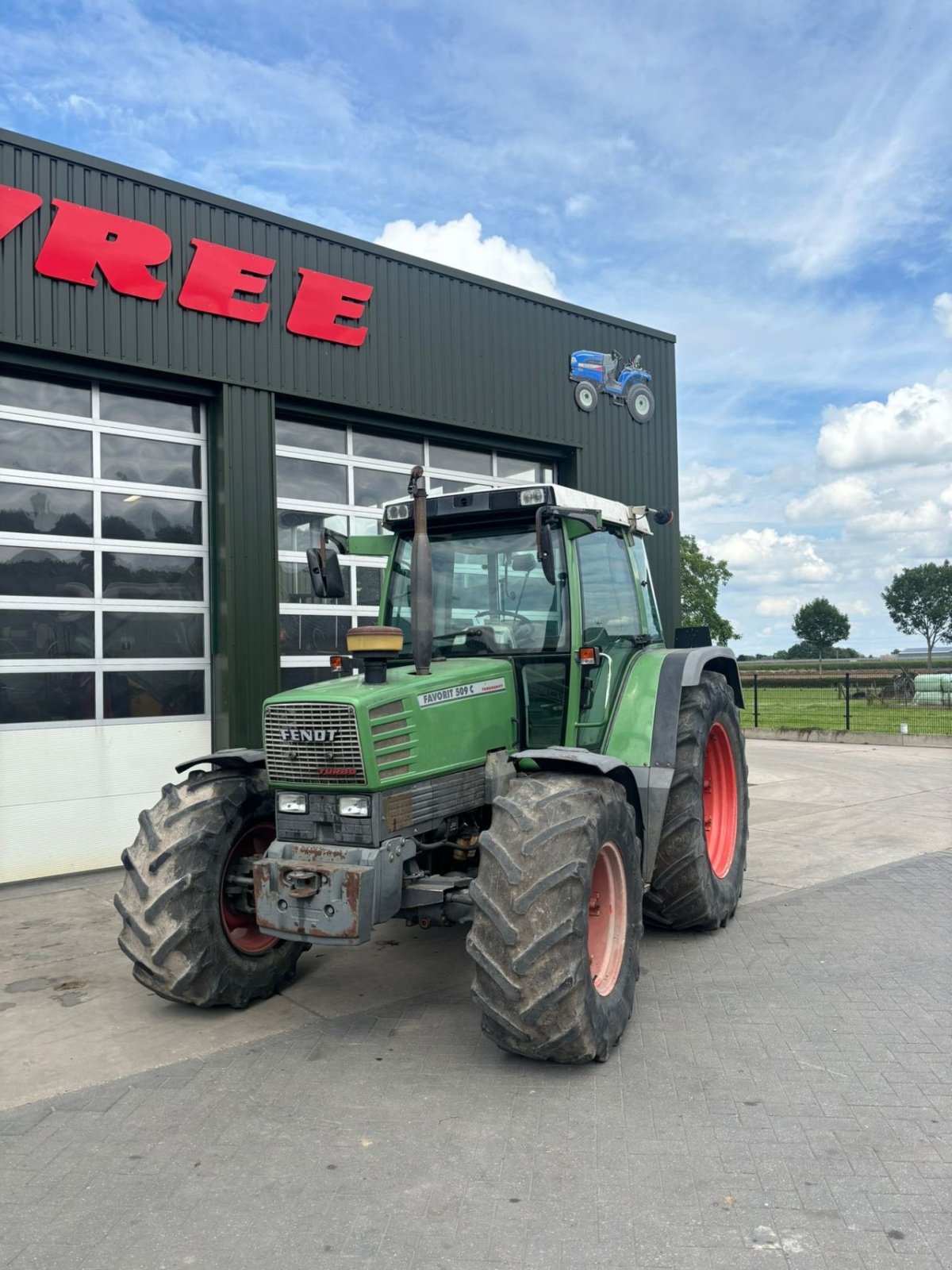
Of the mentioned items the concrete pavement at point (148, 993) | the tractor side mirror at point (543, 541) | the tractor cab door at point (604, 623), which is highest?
the tractor side mirror at point (543, 541)

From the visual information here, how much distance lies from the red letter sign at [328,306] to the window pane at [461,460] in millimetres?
1632

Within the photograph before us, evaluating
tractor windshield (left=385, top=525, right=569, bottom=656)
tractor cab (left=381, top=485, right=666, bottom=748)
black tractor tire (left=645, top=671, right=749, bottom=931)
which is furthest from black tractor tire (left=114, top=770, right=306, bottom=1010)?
black tractor tire (left=645, top=671, right=749, bottom=931)

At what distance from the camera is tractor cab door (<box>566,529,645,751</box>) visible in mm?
5391

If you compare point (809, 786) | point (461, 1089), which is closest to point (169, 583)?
point (461, 1089)

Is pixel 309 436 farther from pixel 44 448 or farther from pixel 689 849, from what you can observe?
pixel 689 849

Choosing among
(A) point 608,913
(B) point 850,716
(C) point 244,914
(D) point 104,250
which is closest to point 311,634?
(D) point 104,250

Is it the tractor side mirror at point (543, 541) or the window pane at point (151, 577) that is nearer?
Answer: the tractor side mirror at point (543, 541)

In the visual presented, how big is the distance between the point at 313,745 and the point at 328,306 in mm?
6698

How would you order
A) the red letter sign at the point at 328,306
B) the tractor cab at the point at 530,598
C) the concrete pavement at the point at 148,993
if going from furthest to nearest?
the red letter sign at the point at 328,306
the tractor cab at the point at 530,598
the concrete pavement at the point at 148,993

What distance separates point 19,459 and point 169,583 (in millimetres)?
1681

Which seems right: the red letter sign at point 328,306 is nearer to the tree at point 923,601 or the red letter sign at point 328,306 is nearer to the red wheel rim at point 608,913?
the red wheel rim at point 608,913

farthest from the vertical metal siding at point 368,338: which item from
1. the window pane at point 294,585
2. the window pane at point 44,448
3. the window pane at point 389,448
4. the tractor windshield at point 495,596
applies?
the tractor windshield at point 495,596

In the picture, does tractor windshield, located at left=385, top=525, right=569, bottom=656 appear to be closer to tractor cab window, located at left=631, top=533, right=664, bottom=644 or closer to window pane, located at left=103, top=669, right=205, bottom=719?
tractor cab window, located at left=631, top=533, right=664, bottom=644

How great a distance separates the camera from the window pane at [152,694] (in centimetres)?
893
